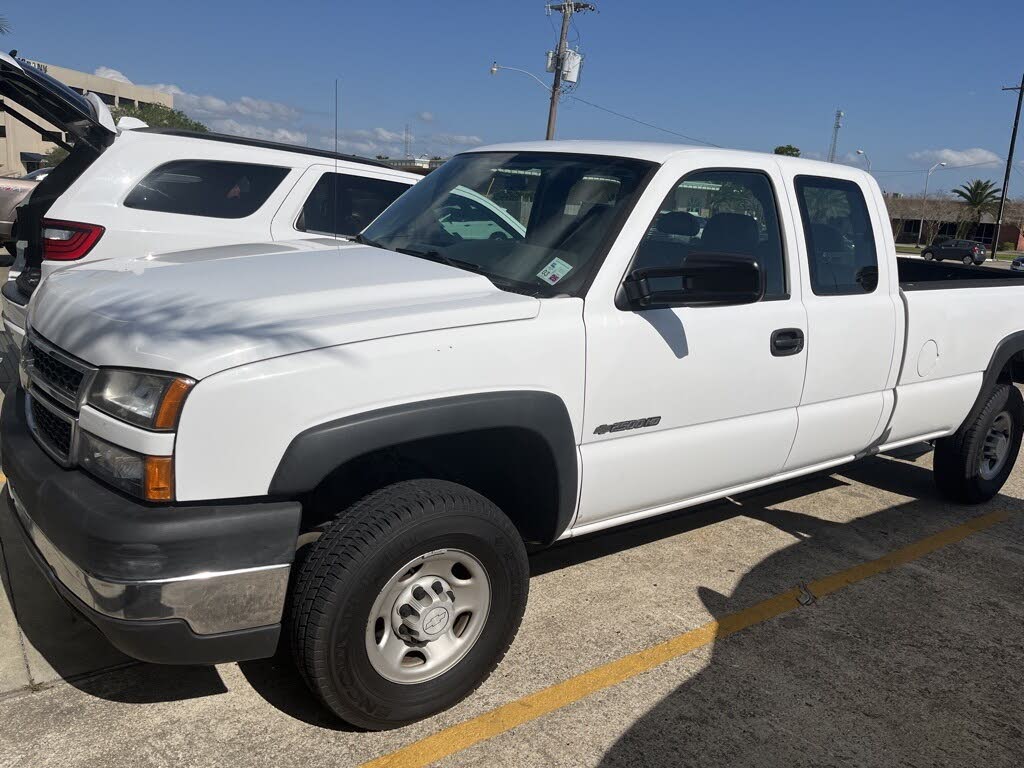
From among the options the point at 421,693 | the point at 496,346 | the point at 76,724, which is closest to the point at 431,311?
the point at 496,346

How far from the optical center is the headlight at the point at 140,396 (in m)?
2.32

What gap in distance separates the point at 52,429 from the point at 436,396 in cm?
123

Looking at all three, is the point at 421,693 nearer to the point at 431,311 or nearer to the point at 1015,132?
the point at 431,311

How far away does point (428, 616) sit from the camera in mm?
2787

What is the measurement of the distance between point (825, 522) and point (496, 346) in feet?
9.89

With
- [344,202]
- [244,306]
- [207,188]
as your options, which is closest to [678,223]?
[244,306]

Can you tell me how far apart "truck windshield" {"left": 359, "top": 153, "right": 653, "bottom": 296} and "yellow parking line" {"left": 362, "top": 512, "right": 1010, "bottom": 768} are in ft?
4.71

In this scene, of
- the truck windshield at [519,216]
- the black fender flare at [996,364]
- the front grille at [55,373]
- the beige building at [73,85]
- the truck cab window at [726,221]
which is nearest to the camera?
the front grille at [55,373]

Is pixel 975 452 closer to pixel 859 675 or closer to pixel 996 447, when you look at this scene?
pixel 996 447

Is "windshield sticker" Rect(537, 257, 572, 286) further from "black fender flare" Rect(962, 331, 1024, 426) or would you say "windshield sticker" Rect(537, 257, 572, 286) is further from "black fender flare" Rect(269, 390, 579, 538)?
"black fender flare" Rect(962, 331, 1024, 426)

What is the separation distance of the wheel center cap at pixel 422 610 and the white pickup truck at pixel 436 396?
0.01m

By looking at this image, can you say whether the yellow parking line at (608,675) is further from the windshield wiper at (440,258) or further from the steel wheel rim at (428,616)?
the windshield wiper at (440,258)

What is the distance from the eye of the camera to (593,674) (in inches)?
128

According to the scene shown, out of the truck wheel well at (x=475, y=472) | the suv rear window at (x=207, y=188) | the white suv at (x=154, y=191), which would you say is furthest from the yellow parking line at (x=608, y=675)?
the suv rear window at (x=207, y=188)
